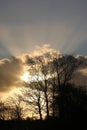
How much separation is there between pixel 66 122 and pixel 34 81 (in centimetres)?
1530

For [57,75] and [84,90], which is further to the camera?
[84,90]

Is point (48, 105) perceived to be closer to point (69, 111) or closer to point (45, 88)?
point (45, 88)

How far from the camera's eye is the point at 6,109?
353 feet

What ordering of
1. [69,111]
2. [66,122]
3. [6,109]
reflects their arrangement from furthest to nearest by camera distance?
[6,109] < [69,111] < [66,122]

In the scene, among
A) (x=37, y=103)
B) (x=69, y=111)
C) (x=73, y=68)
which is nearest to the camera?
(x=69, y=111)

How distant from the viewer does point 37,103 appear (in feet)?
181

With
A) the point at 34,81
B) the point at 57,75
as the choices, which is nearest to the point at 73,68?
the point at 57,75

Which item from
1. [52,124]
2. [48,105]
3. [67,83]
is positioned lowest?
[52,124]

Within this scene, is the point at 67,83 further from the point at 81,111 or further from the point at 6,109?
the point at 6,109

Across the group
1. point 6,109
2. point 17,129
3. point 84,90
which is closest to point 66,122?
point 84,90

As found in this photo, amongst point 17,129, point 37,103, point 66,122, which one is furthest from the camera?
point 17,129

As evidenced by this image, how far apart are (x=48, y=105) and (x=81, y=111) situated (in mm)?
12435

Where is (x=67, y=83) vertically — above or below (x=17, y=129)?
above

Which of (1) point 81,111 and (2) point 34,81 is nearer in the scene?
(1) point 81,111
